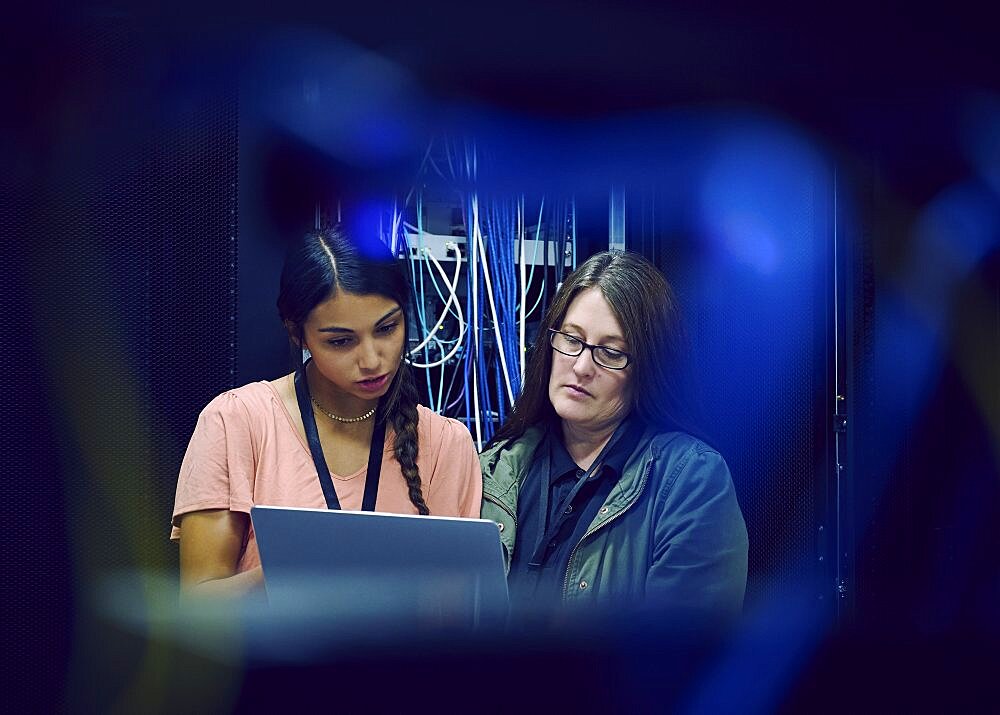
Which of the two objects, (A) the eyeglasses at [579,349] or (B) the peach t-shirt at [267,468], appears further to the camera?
(A) the eyeglasses at [579,349]

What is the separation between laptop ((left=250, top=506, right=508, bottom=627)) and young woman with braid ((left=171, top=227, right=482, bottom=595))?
0.22 meters

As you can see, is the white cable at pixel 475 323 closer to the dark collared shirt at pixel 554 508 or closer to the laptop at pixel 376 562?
the dark collared shirt at pixel 554 508

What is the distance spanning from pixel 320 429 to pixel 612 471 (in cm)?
46

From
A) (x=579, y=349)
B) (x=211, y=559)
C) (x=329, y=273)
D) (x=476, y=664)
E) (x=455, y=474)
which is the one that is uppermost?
(x=329, y=273)

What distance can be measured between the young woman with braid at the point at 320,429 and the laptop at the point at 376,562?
22 centimetres

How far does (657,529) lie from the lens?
61.1 inches

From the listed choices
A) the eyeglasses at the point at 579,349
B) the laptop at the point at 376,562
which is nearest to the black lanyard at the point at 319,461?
the laptop at the point at 376,562

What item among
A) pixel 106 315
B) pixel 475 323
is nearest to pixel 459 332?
pixel 475 323

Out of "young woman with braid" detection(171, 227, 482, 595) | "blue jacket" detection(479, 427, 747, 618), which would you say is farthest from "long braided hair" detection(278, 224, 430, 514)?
"blue jacket" detection(479, 427, 747, 618)

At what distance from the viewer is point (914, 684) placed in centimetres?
145

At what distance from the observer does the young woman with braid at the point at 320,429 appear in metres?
1.46

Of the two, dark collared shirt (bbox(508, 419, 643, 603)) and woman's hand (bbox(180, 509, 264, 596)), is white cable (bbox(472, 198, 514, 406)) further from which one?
woman's hand (bbox(180, 509, 264, 596))

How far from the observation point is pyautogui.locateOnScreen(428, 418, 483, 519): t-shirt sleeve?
1574mm

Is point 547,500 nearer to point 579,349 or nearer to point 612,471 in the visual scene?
point 612,471
